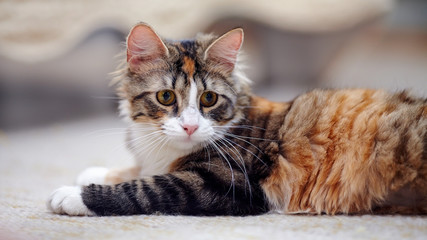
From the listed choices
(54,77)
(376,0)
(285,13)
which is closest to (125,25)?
(54,77)

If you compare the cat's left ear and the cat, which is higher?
the cat's left ear

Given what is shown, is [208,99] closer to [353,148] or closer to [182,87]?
[182,87]

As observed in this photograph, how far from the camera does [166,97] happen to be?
1.81 metres

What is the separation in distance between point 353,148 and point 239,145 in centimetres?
45

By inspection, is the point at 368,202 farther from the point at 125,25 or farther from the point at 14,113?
the point at 14,113

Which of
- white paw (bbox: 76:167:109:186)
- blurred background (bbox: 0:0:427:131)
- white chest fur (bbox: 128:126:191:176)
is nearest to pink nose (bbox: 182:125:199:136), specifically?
white chest fur (bbox: 128:126:191:176)

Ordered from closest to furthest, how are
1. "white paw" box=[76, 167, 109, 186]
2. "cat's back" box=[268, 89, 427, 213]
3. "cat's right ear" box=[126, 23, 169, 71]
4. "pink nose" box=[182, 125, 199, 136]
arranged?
"cat's back" box=[268, 89, 427, 213], "pink nose" box=[182, 125, 199, 136], "cat's right ear" box=[126, 23, 169, 71], "white paw" box=[76, 167, 109, 186]

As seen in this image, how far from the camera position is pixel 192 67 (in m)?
1.86

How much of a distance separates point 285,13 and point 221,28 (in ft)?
2.37

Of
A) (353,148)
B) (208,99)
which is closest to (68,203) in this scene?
(208,99)

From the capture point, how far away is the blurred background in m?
3.96

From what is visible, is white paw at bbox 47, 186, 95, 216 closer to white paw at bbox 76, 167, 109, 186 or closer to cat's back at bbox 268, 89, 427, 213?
white paw at bbox 76, 167, 109, 186

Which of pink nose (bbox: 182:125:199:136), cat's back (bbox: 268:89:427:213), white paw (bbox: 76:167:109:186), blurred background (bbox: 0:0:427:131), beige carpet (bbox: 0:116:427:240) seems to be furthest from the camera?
blurred background (bbox: 0:0:427:131)

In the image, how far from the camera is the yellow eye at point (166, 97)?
1.81m
